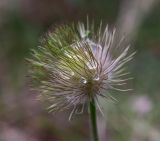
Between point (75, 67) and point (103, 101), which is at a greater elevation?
point (103, 101)

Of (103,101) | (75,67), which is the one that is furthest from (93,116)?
(103,101)

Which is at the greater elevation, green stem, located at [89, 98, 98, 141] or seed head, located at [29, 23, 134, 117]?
seed head, located at [29, 23, 134, 117]

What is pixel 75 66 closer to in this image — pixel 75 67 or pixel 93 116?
pixel 75 67

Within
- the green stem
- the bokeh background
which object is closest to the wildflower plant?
the green stem

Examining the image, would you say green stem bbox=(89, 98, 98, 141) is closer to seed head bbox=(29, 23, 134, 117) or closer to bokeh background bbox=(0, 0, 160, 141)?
seed head bbox=(29, 23, 134, 117)

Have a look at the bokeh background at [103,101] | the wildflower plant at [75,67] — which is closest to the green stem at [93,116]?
the wildflower plant at [75,67]
